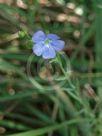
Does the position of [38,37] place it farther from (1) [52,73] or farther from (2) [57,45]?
(1) [52,73]

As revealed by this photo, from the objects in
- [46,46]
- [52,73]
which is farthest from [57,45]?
[52,73]

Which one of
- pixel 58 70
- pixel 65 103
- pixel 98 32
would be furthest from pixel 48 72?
pixel 98 32

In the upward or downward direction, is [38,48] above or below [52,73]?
above

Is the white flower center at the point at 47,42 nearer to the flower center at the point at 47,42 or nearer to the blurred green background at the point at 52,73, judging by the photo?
the flower center at the point at 47,42

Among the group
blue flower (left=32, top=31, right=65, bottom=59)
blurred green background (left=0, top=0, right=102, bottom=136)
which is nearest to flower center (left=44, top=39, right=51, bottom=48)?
blue flower (left=32, top=31, right=65, bottom=59)

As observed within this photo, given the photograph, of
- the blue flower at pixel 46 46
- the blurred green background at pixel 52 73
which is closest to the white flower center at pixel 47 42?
the blue flower at pixel 46 46

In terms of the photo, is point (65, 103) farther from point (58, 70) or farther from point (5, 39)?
point (5, 39)
